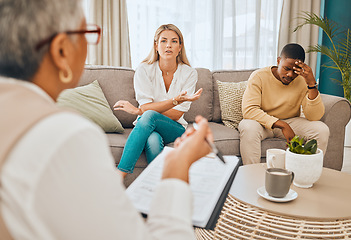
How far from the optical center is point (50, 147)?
0.43 meters

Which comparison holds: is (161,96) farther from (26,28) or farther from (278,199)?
(26,28)

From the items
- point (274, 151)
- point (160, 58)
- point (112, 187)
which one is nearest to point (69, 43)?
point (112, 187)

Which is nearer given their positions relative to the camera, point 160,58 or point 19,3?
point 19,3

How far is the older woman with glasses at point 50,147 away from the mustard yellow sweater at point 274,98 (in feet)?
7.02

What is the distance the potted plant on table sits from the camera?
1.45 meters

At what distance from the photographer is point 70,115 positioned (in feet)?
1.53

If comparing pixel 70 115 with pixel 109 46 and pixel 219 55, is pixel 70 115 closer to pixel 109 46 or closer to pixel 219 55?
pixel 109 46

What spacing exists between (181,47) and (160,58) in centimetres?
17

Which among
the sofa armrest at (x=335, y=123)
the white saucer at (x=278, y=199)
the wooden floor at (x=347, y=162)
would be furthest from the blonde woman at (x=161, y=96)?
the wooden floor at (x=347, y=162)

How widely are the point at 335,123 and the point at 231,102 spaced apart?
77cm

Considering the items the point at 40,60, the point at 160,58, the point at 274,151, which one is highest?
the point at 40,60

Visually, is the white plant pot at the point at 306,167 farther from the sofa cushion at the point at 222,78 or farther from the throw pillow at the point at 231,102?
the sofa cushion at the point at 222,78

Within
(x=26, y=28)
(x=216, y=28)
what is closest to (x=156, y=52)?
(x=216, y=28)

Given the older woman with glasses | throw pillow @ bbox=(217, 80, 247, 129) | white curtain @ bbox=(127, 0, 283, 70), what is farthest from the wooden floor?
the older woman with glasses
